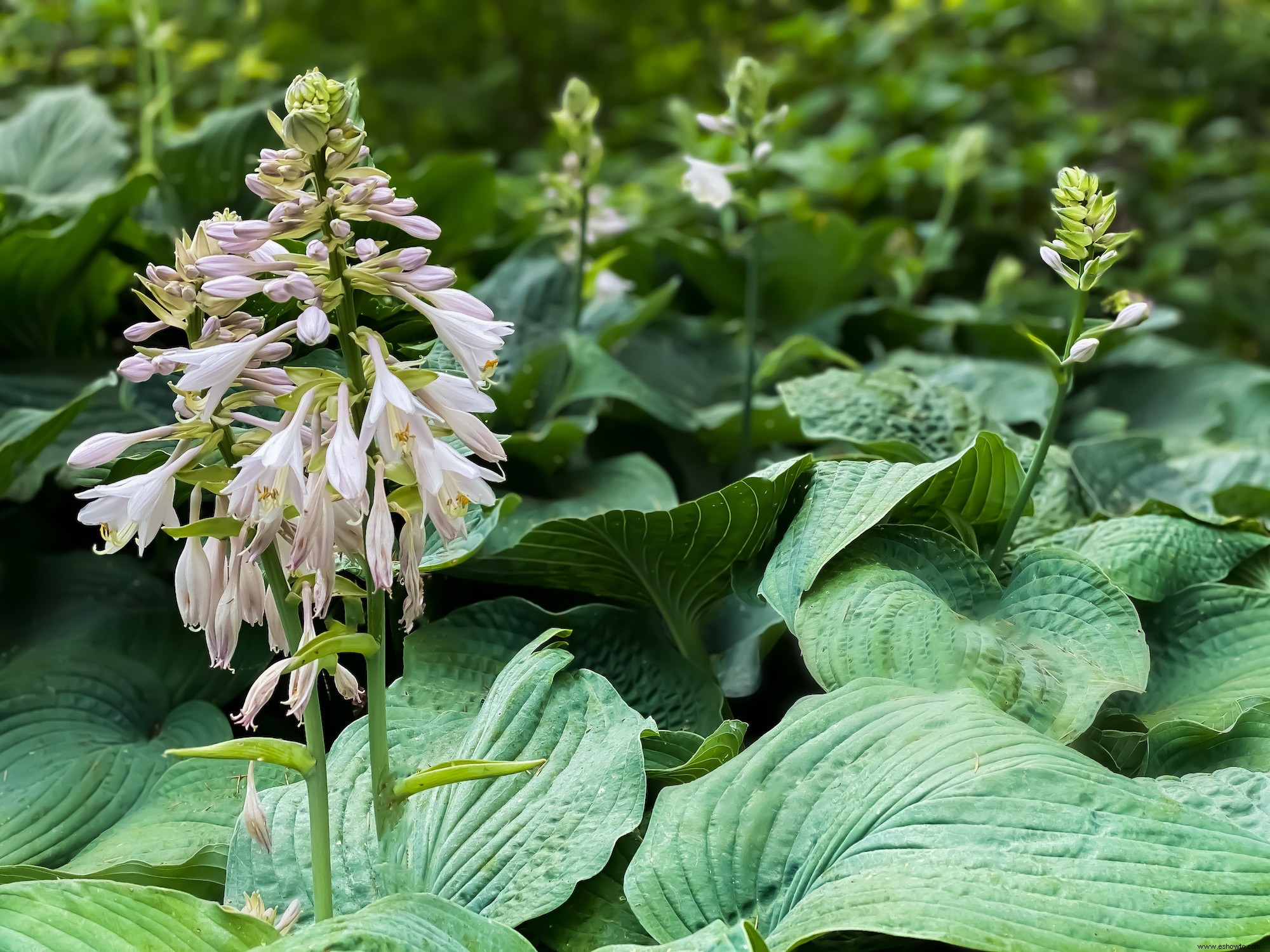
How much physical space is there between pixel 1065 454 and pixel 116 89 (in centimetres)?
288

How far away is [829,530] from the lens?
1.03 m

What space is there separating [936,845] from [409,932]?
1.26 ft

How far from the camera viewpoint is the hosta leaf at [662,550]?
1.09 meters

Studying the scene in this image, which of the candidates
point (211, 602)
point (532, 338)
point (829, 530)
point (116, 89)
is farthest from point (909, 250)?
point (116, 89)

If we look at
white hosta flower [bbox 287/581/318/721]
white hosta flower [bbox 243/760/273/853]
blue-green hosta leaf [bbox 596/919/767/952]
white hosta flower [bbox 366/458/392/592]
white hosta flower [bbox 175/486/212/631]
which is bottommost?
blue-green hosta leaf [bbox 596/919/767/952]

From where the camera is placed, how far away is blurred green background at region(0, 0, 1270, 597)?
171 centimetres

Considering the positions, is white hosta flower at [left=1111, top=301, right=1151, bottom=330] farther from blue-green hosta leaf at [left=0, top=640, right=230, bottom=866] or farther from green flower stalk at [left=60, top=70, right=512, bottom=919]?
blue-green hosta leaf at [left=0, top=640, right=230, bottom=866]

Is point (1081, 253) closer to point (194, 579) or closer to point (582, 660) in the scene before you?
point (582, 660)

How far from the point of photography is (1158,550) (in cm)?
116

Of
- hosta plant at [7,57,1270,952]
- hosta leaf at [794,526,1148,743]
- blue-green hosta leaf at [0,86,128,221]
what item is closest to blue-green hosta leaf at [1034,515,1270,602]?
hosta plant at [7,57,1270,952]

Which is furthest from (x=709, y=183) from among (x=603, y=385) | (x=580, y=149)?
(x=603, y=385)

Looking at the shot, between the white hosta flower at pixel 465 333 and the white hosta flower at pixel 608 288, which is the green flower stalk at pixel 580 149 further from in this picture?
the white hosta flower at pixel 465 333

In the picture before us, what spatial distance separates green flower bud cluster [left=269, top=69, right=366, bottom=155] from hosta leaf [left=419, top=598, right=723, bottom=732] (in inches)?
24.3

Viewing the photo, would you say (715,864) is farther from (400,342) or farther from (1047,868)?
(400,342)
